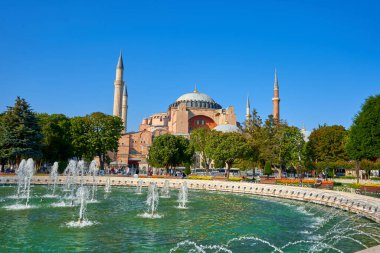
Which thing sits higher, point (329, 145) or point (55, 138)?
point (329, 145)

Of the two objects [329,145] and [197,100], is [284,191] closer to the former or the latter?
[329,145]

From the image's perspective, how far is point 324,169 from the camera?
41.4 m

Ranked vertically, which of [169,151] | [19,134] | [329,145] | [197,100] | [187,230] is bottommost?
[187,230]

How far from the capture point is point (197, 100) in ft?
265

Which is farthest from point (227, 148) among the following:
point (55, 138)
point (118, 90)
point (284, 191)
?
point (118, 90)

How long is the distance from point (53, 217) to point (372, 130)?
90.3ft

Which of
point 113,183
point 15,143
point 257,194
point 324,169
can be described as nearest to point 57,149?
point 15,143

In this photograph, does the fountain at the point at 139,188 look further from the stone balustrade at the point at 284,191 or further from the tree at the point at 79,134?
the tree at the point at 79,134

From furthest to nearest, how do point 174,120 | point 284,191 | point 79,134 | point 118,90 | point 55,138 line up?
1. point 174,120
2. point 118,90
3. point 79,134
4. point 55,138
5. point 284,191

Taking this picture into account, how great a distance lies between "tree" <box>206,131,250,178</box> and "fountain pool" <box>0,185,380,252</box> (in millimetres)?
18313

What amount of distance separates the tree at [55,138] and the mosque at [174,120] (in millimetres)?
23686

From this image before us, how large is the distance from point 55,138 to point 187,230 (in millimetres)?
29971

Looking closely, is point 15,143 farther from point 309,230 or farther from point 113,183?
point 309,230

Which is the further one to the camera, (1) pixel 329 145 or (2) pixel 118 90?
(2) pixel 118 90
